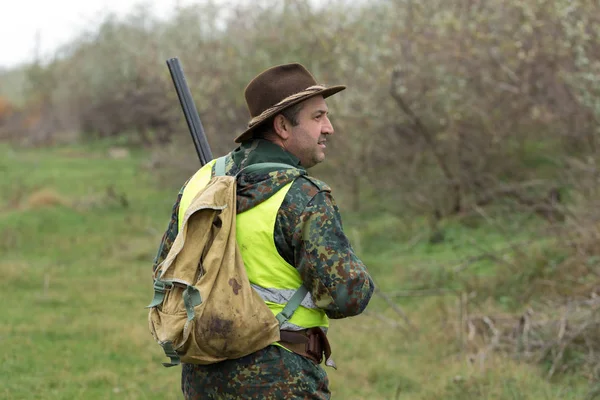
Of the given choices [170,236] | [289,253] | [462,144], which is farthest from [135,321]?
[462,144]

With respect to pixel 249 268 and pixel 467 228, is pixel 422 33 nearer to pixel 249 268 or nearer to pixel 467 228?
pixel 467 228

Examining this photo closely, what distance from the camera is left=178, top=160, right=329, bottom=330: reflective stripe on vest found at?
2.98 meters

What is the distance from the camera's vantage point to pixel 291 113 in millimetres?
3145

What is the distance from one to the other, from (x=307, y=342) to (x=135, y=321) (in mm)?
5918

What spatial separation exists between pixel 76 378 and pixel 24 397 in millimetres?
600

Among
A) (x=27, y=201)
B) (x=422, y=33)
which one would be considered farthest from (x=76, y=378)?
(x=27, y=201)

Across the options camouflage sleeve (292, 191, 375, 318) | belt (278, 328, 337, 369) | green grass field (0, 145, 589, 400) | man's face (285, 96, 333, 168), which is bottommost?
green grass field (0, 145, 589, 400)

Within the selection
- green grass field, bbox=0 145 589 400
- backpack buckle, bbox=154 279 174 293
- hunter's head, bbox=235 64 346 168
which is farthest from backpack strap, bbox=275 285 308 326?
green grass field, bbox=0 145 589 400

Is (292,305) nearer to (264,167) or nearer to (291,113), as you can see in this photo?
(264,167)

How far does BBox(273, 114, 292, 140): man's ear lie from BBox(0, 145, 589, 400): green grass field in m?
3.24

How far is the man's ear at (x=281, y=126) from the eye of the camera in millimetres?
3145

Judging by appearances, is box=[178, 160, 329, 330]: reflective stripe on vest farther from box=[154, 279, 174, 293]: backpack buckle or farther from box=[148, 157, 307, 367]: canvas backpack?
box=[154, 279, 174, 293]: backpack buckle

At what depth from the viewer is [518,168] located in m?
13.9

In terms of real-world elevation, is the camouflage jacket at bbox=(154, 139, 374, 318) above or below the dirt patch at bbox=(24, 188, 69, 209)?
above
